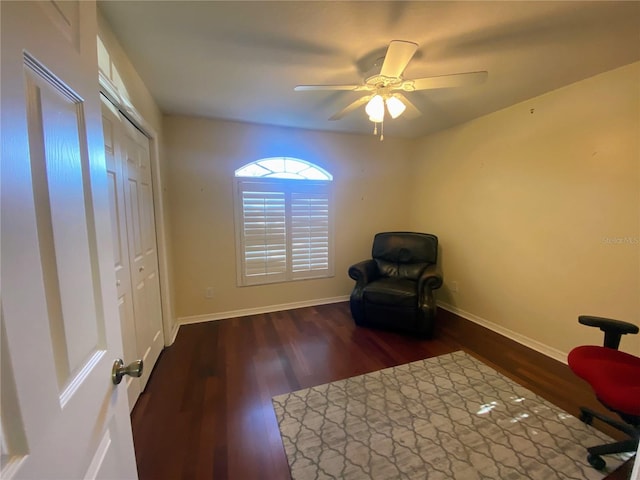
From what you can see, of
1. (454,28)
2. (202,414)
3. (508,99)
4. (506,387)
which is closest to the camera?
(454,28)

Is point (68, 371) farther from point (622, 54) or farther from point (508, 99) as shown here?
point (508, 99)

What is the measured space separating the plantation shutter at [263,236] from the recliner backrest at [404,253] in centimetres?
130

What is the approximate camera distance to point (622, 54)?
1791 millimetres

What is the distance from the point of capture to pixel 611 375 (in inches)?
54.3

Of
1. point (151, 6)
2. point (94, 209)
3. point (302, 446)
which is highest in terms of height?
point (151, 6)

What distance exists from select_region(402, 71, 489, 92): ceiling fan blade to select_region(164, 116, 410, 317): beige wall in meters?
1.92

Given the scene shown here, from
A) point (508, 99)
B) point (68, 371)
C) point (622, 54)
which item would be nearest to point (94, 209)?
point (68, 371)

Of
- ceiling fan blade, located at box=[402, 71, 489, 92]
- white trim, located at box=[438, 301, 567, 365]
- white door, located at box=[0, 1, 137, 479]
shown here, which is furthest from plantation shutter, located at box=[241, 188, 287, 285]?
white door, located at box=[0, 1, 137, 479]

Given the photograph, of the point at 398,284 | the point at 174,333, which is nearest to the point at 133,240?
the point at 174,333

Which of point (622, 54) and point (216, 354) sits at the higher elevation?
point (622, 54)

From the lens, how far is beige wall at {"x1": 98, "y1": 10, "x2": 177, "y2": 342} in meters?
1.54

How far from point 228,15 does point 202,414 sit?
2393 mm

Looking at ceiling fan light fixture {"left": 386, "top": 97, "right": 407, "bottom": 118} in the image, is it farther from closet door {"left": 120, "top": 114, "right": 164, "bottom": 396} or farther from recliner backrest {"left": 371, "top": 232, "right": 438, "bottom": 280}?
recliner backrest {"left": 371, "top": 232, "right": 438, "bottom": 280}

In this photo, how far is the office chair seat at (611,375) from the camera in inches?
48.9
